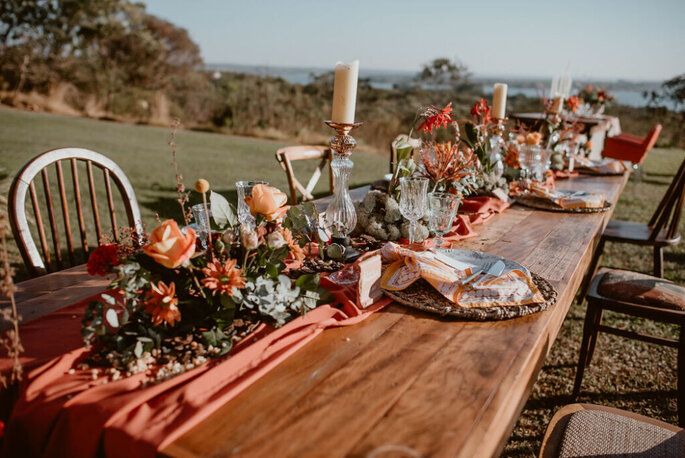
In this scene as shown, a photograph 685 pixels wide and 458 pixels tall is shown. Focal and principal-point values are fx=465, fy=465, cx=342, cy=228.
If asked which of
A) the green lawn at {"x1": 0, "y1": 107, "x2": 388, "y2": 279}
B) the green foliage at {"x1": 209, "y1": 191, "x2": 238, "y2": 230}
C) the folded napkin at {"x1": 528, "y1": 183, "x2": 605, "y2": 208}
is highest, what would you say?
the green foliage at {"x1": 209, "y1": 191, "x2": 238, "y2": 230}

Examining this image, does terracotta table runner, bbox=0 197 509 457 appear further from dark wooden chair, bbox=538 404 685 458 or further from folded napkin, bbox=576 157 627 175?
folded napkin, bbox=576 157 627 175

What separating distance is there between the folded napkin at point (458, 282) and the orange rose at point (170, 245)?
58cm

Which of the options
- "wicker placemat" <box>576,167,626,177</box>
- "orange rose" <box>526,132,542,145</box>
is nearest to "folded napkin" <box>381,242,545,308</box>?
"orange rose" <box>526,132,542,145</box>

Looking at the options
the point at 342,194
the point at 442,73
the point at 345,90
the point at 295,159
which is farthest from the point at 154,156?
the point at 442,73

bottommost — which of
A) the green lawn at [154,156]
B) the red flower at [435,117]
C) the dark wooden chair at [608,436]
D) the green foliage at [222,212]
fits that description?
the green lawn at [154,156]

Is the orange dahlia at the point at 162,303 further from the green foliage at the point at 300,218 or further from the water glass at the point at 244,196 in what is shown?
the water glass at the point at 244,196

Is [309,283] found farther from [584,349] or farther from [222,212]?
[584,349]

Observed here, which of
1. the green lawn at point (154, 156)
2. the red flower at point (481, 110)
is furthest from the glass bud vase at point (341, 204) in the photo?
the green lawn at point (154, 156)

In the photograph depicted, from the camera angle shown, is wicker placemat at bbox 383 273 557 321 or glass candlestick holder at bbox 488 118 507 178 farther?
glass candlestick holder at bbox 488 118 507 178

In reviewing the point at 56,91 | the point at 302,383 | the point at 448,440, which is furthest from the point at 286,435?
the point at 56,91

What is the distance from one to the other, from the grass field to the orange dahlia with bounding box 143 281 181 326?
5.26 ft

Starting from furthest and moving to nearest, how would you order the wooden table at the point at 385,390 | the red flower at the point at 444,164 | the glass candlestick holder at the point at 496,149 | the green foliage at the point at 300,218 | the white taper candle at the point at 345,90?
the glass candlestick holder at the point at 496,149 < the red flower at the point at 444,164 < the white taper candle at the point at 345,90 < the green foliage at the point at 300,218 < the wooden table at the point at 385,390

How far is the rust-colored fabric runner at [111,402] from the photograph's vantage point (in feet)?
2.32

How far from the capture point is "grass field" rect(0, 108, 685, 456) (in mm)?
2242
